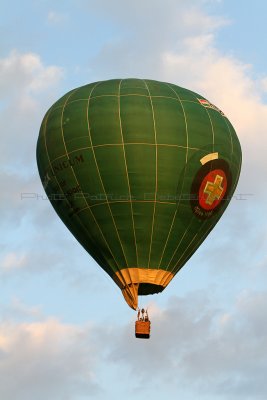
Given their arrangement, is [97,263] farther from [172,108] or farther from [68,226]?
[172,108]

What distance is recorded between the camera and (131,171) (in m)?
52.2

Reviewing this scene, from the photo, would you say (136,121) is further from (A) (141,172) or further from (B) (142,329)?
(B) (142,329)

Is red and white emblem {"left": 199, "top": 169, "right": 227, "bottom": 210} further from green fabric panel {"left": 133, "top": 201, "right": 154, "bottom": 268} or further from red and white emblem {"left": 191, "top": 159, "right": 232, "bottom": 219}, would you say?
green fabric panel {"left": 133, "top": 201, "right": 154, "bottom": 268}

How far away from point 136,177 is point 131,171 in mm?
293

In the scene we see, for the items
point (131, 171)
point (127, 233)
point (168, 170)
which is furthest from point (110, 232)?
point (168, 170)

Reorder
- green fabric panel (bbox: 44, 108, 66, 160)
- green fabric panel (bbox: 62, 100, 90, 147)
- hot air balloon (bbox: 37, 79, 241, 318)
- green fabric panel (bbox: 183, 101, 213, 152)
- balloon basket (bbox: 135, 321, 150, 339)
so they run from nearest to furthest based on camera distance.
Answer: balloon basket (bbox: 135, 321, 150, 339) < hot air balloon (bbox: 37, 79, 241, 318) < green fabric panel (bbox: 62, 100, 90, 147) < green fabric panel (bbox: 183, 101, 213, 152) < green fabric panel (bbox: 44, 108, 66, 160)

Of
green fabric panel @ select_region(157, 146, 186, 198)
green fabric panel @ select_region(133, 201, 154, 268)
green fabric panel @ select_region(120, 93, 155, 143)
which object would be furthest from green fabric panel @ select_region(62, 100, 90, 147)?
green fabric panel @ select_region(133, 201, 154, 268)

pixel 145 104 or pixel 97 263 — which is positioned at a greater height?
pixel 145 104

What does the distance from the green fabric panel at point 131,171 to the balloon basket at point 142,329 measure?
2.20m

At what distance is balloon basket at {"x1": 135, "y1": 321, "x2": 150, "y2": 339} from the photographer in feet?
170

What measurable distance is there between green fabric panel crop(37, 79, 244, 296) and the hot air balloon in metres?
0.04

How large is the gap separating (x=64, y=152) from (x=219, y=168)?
6.02 m

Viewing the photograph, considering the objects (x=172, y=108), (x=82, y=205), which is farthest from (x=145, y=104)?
(x=82, y=205)

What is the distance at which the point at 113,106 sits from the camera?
5309cm
